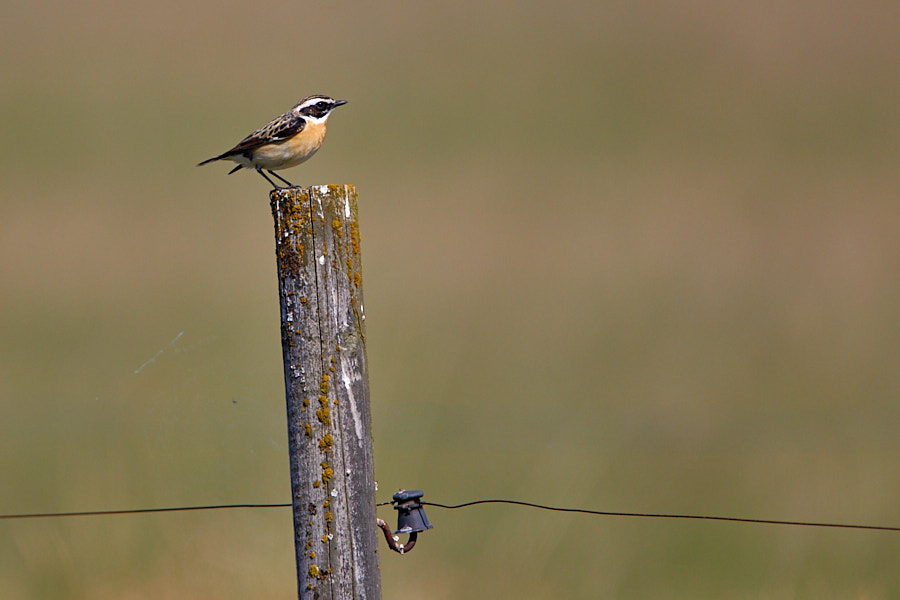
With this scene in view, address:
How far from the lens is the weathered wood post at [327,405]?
14.1 feet

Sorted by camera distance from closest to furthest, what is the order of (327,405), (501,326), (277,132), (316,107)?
(327,405) < (277,132) < (316,107) < (501,326)

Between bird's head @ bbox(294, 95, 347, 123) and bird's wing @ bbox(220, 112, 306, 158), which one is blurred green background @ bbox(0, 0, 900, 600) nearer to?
bird's wing @ bbox(220, 112, 306, 158)

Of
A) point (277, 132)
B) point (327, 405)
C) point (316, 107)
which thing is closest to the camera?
point (327, 405)

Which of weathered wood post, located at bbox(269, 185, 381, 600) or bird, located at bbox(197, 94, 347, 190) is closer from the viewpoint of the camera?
weathered wood post, located at bbox(269, 185, 381, 600)

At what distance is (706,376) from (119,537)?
25.1ft

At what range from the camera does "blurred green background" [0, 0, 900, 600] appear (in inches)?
368

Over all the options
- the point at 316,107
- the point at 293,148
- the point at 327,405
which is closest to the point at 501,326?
the point at 316,107

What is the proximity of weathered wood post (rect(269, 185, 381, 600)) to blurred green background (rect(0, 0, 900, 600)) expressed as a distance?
13.7 feet

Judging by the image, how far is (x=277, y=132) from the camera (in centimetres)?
774

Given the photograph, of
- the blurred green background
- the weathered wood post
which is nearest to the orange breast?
the blurred green background

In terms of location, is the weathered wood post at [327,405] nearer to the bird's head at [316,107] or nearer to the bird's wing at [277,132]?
the bird's wing at [277,132]

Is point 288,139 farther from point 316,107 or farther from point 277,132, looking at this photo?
point 316,107

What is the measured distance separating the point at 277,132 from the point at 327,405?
384cm

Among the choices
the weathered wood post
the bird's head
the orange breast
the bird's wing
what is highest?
the bird's head
